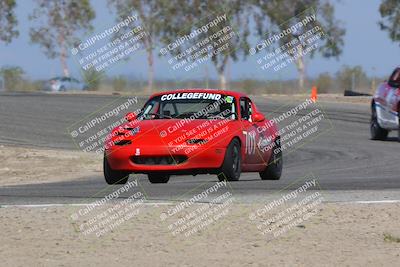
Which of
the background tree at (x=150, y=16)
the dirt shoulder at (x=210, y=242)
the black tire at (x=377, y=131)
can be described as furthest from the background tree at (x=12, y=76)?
the dirt shoulder at (x=210, y=242)

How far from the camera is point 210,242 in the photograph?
948 centimetres

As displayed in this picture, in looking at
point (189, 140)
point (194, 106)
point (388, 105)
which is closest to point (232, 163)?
point (189, 140)

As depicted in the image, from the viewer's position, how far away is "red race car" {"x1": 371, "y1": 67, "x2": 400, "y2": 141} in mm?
23953

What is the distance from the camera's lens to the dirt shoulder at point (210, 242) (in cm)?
861

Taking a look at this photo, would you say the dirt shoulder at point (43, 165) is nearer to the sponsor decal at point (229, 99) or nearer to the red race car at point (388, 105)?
the sponsor decal at point (229, 99)

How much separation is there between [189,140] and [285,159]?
9.40 m

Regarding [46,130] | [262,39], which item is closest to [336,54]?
[262,39]

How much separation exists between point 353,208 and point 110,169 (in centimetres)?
440

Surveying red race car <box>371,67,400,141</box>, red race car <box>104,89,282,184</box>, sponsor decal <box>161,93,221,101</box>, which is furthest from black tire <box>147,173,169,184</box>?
red race car <box>371,67,400,141</box>

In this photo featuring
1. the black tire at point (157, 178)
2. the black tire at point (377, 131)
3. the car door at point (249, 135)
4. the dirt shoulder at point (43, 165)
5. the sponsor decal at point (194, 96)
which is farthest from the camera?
the black tire at point (377, 131)

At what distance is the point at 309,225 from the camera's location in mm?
10406

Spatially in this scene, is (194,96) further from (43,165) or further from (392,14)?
(392,14)

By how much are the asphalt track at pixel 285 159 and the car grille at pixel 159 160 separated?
12.8 inches

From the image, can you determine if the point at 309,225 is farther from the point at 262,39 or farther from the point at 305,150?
the point at 262,39
